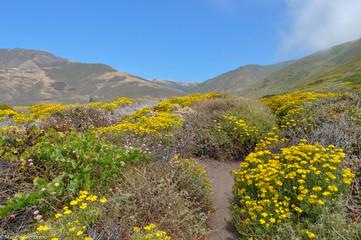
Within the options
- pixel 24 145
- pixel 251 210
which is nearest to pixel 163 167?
pixel 251 210

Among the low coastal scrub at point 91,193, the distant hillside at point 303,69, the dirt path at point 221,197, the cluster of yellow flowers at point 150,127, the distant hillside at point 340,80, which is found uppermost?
the distant hillside at point 303,69

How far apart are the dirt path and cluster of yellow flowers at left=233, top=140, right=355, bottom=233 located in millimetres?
430

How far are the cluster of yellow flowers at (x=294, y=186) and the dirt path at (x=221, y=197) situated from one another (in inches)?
16.9

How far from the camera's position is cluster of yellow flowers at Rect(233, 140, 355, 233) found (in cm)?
314

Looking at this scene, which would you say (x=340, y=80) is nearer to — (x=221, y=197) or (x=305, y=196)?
(x=221, y=197)

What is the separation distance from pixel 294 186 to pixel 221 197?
6.54 feet

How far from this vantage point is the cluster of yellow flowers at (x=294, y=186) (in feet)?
10.3

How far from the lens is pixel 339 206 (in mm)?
2943

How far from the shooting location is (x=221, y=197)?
4957 millimetres

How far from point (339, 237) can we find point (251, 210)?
3.82ft

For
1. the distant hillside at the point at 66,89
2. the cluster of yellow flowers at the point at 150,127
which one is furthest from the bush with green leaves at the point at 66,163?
the distant hillside at the point at 66,89

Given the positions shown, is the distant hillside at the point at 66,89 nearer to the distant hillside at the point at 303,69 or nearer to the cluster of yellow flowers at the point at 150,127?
the distant hillside at the point at 303,69

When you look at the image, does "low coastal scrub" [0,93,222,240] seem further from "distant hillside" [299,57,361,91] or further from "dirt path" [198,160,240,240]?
"distant hillside" [299,57,361,91]

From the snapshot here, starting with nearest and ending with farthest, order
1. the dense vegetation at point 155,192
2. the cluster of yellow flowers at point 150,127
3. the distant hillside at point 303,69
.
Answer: the dense vegetation at point 155,192
the cluster of yellow flowers at point 150,127
the distant hillside at point 303,69
